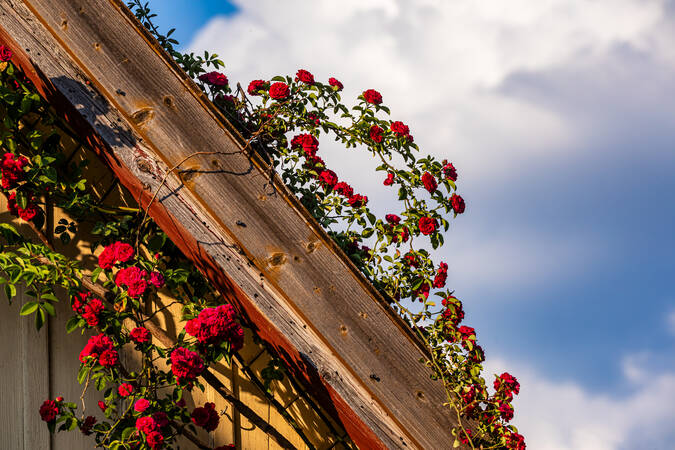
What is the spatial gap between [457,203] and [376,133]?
0.44 m

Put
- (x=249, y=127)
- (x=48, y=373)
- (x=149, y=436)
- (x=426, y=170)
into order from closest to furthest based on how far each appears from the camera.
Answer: (x=149, y=436)
(x=48, y=373)
(x=249, y=127)
(x=426, y=170)

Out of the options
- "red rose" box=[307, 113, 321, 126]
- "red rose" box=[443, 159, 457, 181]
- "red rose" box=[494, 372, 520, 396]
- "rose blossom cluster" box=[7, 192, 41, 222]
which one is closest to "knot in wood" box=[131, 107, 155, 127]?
"rose blossom cluster" box=[7, 192, 41, 222]

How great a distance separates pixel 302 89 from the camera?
2650 millimetres

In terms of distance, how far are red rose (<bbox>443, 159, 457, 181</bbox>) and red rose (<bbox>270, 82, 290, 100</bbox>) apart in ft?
2.34

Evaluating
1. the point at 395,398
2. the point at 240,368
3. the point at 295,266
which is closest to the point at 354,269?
the point at 295,266

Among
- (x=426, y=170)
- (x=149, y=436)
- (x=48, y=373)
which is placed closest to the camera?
(x=149, y=436)

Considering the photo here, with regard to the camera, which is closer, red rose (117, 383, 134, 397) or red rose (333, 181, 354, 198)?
red rose (117, 383, 134, 397)

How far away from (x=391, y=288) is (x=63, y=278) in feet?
3.90

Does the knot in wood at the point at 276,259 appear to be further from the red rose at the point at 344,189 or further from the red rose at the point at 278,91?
the red rose at the point at 278,91

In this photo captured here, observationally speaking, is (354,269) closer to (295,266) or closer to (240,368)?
(295,266)

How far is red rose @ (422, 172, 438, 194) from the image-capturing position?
2662 mm

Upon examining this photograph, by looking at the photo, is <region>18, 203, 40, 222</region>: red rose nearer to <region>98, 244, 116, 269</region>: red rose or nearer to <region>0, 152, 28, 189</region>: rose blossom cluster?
<region>0, 152, 28, 189</region>: rose blossom cluster

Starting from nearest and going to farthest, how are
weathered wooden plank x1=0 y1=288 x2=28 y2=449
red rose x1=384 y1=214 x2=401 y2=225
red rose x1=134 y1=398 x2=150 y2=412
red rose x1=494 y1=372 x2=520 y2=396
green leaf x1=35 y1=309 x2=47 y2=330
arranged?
green leaf x1=35 y1=309 x2=47 y2=330
red rose x1=134 y1=398 x2=150 y2=412
weathered wooden plank x1=0 y1=288 x2=28 y2=449
red rose x1=494 y1=372 x2=520 y2=396
red rose x1=384 y1=214 x2=401 y2=225

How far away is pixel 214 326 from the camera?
6.63ft
